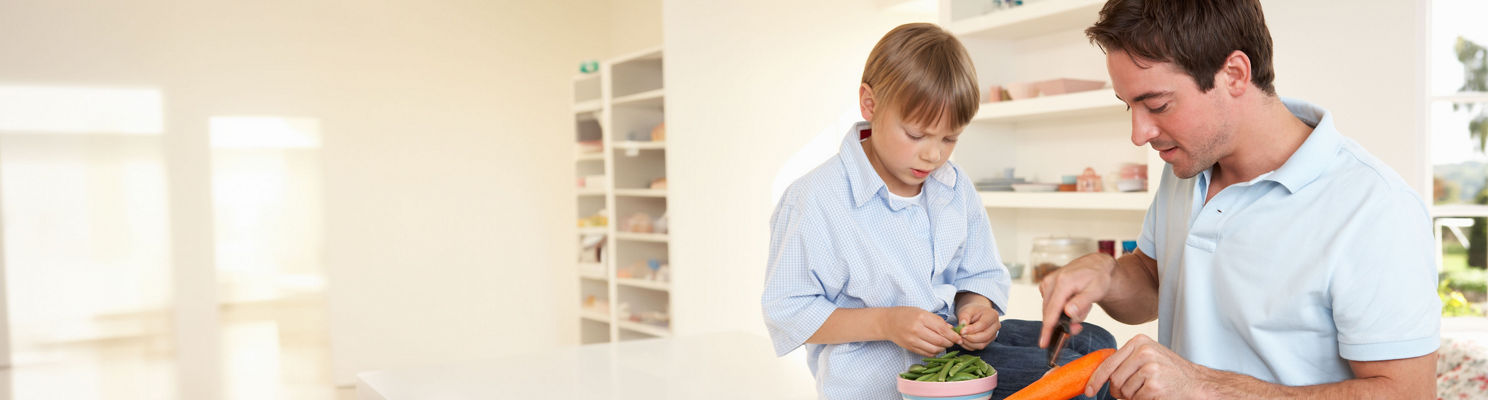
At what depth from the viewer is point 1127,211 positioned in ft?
11.0

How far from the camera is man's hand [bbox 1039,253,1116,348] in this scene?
1286 mm

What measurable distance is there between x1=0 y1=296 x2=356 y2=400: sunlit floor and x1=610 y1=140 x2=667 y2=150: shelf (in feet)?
6.94

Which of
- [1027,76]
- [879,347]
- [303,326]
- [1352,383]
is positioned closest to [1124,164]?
[1027,76]

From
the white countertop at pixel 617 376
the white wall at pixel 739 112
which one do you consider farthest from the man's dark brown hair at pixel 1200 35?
the white wall at pixel 739 112

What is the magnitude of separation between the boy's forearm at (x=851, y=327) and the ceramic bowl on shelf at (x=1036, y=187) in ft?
6.99

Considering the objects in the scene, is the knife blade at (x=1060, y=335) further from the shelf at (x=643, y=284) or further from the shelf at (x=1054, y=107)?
the shelf at (x=643, y=284)

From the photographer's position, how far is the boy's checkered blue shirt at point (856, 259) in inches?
58.1

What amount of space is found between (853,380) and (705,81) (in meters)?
3.20

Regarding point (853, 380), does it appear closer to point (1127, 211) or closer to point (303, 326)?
point (1127, 211)

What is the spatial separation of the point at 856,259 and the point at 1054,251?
211 centimetres

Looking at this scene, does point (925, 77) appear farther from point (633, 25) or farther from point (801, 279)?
point (633, 25)

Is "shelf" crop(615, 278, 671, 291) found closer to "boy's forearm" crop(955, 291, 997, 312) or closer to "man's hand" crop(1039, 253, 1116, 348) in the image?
"boy's forearm" crop(955, 291, 997, 312)

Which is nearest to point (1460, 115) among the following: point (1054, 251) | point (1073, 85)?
point (1073, 85)

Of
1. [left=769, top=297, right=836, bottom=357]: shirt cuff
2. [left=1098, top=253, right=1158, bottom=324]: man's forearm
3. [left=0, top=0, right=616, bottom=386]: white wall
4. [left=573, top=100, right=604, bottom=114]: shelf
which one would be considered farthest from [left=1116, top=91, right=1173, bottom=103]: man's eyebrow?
[left=0, top=0, right=616, bottom=386]: white wall
